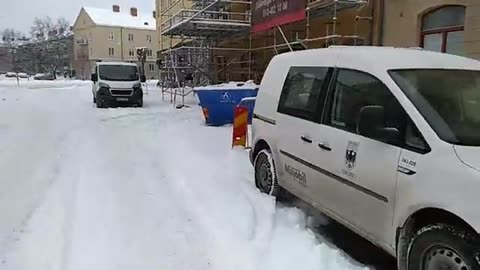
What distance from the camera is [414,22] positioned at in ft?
32.7

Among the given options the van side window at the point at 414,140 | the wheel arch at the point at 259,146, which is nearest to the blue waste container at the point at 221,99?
the wheel arch at the point at 259,146

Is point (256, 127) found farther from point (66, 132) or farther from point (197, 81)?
point (197, 81)

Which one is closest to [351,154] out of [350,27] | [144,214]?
[144,214]

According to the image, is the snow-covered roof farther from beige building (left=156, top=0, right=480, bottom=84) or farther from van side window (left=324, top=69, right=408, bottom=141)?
van side window (left=324, top=69, right=408, bottom=141)

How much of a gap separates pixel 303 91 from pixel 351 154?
133 centimetres

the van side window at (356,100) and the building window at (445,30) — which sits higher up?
the building window at (445,30)

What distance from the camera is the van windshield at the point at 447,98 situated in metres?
3.09

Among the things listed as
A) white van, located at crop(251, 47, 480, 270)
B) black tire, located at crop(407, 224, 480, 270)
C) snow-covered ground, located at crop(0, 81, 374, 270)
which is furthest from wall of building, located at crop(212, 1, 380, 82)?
black tire, located at crop(407, 224, 480, 270)

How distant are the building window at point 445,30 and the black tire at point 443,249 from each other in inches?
277

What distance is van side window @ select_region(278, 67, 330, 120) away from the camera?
4535mm

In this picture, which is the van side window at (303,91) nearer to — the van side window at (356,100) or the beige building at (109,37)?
the van side window at (356,100)

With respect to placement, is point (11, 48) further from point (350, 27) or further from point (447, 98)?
point (447, 98)

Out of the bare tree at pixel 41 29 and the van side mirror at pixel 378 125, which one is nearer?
the van side mirror at pixel 378 125

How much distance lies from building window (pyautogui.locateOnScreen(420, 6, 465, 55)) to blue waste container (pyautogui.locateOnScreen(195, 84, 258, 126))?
4634mm
